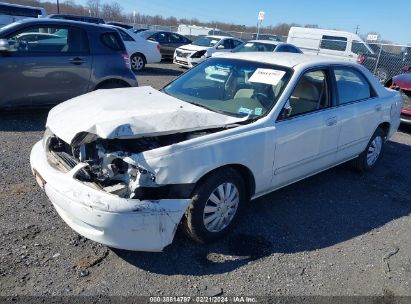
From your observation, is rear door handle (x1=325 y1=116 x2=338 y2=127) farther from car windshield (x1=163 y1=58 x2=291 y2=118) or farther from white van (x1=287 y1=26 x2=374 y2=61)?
white van (x1=287 y1=26 x2=374 y2=61)

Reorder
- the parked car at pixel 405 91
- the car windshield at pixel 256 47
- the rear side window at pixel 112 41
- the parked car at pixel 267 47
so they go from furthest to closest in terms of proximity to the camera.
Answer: the car windshield at pixel 256 47 < the parked car at pixel 267 47 < the parked car at pixel 405 91 < the rear side window at pixel 112 41

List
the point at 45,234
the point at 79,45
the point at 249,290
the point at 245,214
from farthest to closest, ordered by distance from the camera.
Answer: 1. the point at 79,45
2. the point at 245,214
3. the point at 45,234
4. the point at 249,290

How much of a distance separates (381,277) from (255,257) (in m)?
1.06

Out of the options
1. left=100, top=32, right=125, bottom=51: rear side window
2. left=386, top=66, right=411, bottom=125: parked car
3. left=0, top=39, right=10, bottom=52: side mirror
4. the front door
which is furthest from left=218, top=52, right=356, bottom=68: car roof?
left=386, top=66, right=411, bottom=125: parked car

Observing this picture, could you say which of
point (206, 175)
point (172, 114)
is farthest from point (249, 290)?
point (172, 114)

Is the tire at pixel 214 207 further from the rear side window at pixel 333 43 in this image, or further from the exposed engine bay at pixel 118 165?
the rear side window at pixel 333 43

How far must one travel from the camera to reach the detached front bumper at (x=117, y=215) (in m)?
2.73

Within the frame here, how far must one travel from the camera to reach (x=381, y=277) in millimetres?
3236

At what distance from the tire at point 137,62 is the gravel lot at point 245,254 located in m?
10.7

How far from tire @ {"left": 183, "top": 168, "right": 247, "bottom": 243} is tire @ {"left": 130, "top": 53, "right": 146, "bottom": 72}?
12219 mm

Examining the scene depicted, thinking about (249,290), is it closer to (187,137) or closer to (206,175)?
(206,175)

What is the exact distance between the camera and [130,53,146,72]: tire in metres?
14.8

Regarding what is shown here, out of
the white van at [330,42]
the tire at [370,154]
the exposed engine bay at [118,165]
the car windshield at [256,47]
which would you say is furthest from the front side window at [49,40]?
the white van at [330,42]

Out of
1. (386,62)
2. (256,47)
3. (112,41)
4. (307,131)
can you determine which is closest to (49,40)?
(112,41)
